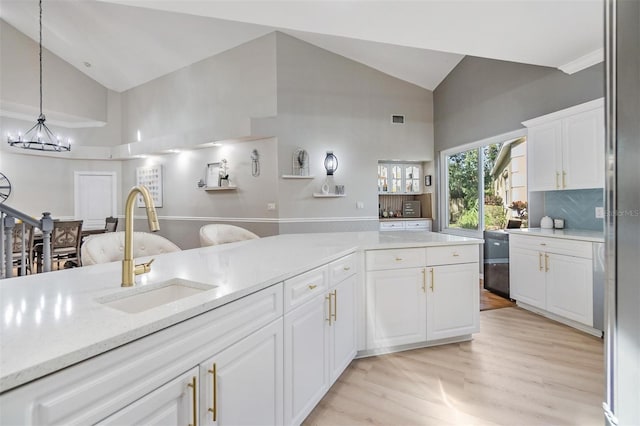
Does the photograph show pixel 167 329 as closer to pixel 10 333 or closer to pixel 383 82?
pixel 10 333

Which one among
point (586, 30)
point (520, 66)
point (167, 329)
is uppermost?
point (520, 66)

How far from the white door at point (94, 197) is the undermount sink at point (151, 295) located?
303 inches

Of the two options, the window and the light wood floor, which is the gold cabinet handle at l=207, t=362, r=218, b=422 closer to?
the light wood floor

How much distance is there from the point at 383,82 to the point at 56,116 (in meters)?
7.03

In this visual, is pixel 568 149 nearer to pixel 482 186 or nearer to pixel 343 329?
pixel 482 186

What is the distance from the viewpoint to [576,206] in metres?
3.62

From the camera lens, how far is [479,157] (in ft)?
17.2

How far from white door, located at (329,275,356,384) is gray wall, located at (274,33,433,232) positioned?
2.96m

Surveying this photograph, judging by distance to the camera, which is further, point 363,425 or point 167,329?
point 363,425

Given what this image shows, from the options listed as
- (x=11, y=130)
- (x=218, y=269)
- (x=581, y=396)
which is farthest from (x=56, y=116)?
(x=581, y=396)

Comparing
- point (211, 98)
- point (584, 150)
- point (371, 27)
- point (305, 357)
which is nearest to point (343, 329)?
point (305, 357)

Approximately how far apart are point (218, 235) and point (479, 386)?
2408 mm

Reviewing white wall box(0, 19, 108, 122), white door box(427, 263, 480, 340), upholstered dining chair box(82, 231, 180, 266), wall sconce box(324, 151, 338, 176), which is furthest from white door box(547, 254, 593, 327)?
white wall box(0, 19, 108, 122)

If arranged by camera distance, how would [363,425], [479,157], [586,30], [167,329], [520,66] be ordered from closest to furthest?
[167,329] < [363,425] < [586,30] < [520,66] < [479,157]
